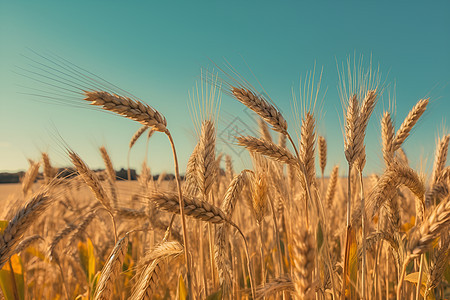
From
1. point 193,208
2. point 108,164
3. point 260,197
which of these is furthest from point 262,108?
point 108,164

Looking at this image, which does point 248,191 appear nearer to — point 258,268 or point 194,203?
point 194,203

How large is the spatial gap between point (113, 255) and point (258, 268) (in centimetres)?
261

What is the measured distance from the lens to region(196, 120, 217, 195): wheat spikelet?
1.63 meters

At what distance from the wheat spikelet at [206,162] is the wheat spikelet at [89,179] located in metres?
0.65

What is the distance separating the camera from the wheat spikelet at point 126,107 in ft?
4.32

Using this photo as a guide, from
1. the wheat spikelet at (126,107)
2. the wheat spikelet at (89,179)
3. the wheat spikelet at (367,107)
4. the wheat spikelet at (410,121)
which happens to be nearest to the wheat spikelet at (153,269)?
the wheat spikelet at (126,107)

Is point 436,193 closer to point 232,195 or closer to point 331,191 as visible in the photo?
point 331,191

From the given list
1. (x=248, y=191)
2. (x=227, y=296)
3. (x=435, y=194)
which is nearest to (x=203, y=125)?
(x=248, y=191)

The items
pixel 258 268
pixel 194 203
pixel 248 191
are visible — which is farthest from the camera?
pixel 258 268

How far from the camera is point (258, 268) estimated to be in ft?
12.1

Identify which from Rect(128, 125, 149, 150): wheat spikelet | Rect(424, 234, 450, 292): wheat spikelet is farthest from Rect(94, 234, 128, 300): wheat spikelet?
Rect(128, 125, 149, 150): wheat spikelet

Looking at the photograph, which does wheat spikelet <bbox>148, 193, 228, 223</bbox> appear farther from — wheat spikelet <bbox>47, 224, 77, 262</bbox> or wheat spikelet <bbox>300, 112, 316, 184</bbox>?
wheat spikelet <bbox>47, 224, 77, 262</bbox>

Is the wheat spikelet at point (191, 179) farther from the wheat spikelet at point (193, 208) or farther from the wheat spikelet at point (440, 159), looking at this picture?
the wheat spikelet at point (440, 159)

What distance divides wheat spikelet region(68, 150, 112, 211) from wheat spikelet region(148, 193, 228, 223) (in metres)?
0.76
